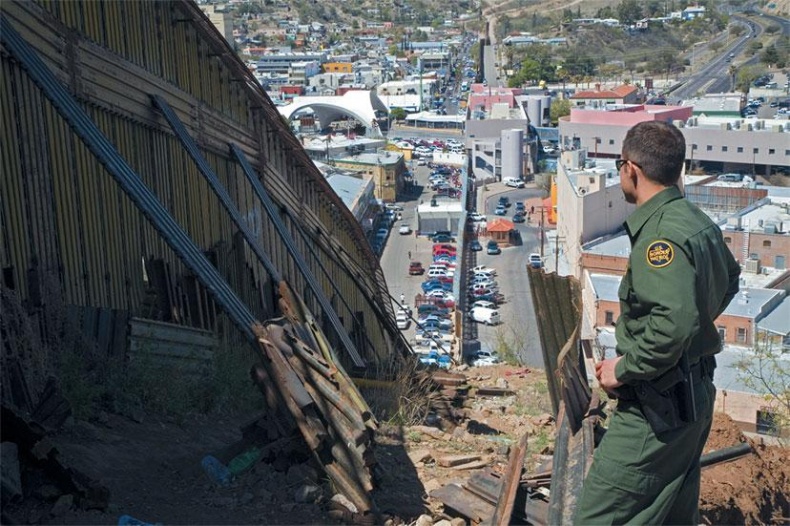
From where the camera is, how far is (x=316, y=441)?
478 centimetres

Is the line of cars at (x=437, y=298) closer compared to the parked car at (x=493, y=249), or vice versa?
the line of cars at (x=437, y=298)

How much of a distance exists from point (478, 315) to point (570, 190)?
19.1 feet

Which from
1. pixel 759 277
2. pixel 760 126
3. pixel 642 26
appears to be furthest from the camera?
pixel 642 26

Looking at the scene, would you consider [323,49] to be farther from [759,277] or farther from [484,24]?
[759,277]

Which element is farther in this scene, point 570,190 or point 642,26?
point 642,26

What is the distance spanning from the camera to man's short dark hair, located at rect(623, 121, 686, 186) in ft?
10.8

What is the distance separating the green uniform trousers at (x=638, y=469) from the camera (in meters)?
3.24

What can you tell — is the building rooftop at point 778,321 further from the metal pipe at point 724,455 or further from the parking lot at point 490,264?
the metal pipe at point 724,455

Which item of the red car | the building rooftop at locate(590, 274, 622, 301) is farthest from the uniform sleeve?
the red car

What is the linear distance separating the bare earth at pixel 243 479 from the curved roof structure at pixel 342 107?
65.4m

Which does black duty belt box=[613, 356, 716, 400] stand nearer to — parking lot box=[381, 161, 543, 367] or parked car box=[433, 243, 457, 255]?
parking lot box=[381, 161, 543, 367]

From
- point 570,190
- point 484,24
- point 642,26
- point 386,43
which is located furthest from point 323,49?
point 570,190

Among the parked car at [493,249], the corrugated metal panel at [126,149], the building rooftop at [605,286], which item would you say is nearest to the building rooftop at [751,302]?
the building rooftop at [605,286]

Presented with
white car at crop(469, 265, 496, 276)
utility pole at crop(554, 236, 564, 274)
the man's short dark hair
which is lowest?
white car at crop(469, 265, 496, 276)
